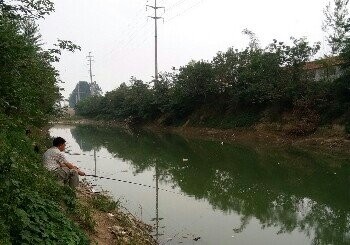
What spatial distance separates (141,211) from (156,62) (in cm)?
3819

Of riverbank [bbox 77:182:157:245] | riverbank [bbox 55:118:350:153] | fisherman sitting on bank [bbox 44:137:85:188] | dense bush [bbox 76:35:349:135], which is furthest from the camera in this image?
dense bush [bbox 76:35:349:135]

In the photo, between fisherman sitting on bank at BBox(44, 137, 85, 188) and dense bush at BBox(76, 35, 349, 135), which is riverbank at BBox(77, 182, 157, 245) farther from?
dense bush at BBox(76, 35, 349, 135)

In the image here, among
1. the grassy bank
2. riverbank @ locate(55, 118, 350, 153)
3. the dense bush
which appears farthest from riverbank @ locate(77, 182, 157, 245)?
the dense bush

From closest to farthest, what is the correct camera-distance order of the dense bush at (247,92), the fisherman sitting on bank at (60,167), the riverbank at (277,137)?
the fisherman sitting on bank at (60,167) → the riverbank at (277,137) → the dense bush at (247,92)

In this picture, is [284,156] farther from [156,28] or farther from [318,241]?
[156,28]

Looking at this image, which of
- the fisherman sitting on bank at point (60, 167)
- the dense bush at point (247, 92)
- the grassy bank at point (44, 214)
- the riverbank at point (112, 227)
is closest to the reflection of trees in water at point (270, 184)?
the riverbank at point (112, 227)

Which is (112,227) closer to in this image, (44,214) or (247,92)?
(44,214)

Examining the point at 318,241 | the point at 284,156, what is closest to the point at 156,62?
the point at 284,156

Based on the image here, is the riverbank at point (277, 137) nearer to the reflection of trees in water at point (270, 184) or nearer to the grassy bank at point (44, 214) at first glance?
the reflection of trees in water at point (270, 184)

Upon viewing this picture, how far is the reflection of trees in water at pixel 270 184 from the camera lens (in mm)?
9852

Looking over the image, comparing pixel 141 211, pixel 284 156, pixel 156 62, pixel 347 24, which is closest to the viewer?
pixel 141 211

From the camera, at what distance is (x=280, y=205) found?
11359 millimetres

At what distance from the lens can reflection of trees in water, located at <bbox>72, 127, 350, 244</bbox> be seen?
9.85 meters

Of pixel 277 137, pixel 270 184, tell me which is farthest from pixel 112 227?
pixel 277 137
